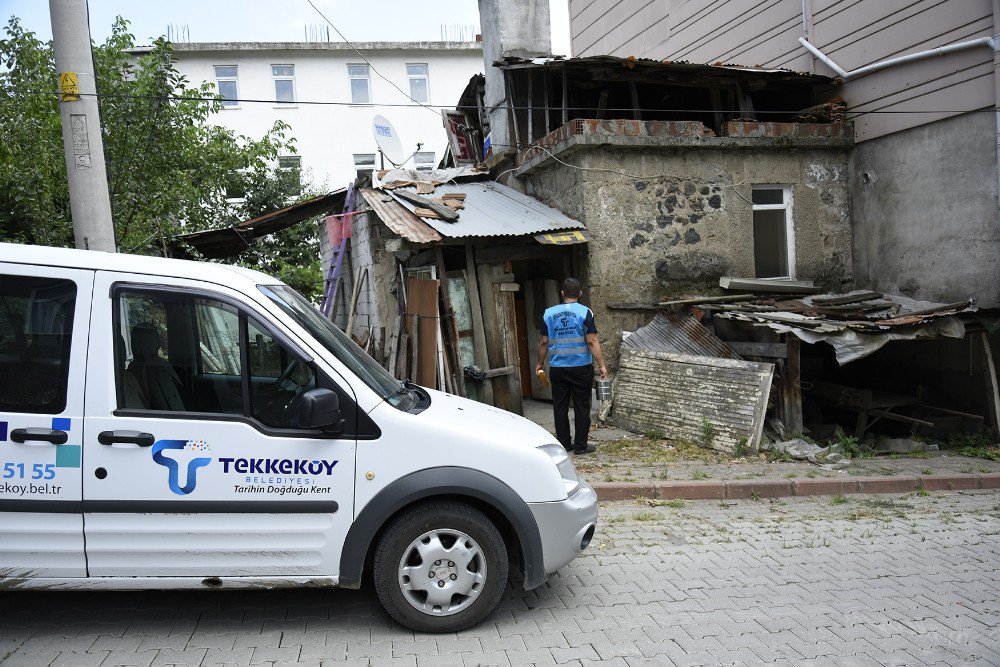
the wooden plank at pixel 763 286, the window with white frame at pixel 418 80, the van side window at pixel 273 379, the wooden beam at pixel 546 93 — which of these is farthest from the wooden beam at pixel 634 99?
the window with white frame at pixel 418 80

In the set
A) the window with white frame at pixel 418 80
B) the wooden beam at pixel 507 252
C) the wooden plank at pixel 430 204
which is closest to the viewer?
the wooden plank at pixel 430 204

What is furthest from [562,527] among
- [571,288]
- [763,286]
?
[763,286]

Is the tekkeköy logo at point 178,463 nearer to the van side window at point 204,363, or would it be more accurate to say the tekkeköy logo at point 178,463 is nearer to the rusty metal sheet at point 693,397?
the van side window at point 204,363

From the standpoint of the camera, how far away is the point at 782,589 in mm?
4465

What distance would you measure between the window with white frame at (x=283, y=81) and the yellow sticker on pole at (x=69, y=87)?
2312cm

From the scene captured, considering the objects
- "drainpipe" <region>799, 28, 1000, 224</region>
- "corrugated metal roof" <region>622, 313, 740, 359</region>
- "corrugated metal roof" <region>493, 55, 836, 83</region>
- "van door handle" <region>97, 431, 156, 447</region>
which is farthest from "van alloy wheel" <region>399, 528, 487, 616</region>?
"drainpipe" <region>799, 28, 1000, 224</region>

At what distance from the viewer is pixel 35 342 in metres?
3.57

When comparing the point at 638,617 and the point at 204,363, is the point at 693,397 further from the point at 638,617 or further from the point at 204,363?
the point at 204,363

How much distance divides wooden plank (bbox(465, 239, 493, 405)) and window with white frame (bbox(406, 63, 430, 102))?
2166 centimetres

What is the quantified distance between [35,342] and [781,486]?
19.9 feet

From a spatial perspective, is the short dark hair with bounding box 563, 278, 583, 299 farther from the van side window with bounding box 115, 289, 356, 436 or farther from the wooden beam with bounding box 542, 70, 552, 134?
the van side window with bounding box 115, 289, 356, 436

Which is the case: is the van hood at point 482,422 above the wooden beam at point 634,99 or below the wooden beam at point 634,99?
below

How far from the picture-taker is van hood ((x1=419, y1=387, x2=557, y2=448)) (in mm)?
3867

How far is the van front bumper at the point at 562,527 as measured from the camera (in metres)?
3.87
